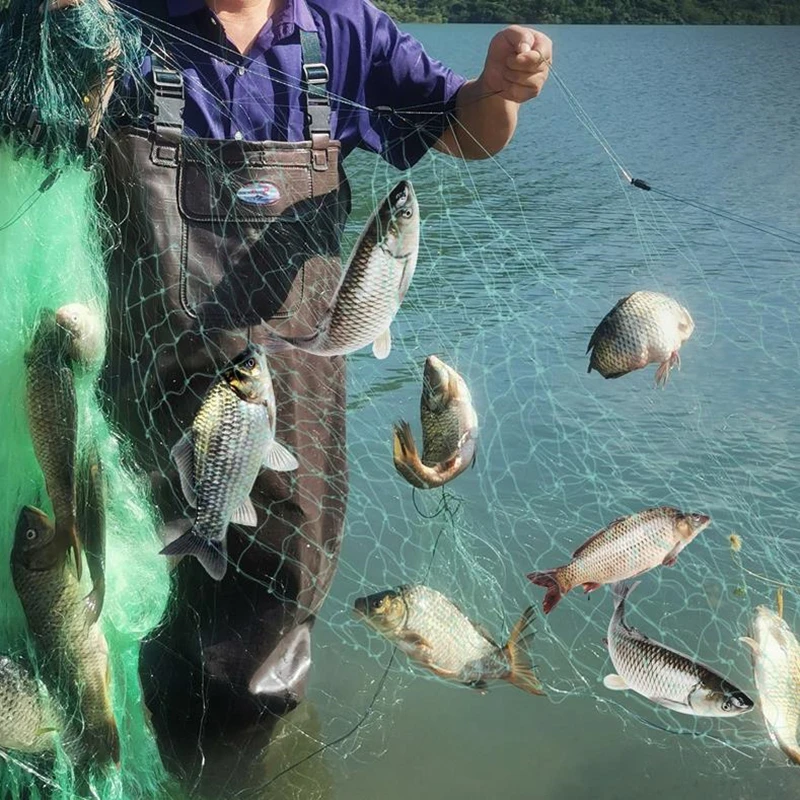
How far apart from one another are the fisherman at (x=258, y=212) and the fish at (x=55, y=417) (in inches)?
10.7

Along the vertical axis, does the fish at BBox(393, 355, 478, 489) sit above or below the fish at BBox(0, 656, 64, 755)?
above

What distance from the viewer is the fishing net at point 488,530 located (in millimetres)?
3018

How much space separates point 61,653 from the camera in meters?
2.94

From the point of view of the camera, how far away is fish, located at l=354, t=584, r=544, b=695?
2939 millimetres

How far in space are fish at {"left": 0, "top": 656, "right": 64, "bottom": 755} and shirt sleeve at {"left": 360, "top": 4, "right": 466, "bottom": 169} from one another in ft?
5.39

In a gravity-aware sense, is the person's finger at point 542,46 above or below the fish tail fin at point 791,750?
above

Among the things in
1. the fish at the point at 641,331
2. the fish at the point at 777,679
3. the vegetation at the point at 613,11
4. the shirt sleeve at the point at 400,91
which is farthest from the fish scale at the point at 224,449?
the vegetation at the point at 613,11

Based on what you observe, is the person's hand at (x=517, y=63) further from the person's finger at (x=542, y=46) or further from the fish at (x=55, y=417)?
the fish at (x=55, y=417)

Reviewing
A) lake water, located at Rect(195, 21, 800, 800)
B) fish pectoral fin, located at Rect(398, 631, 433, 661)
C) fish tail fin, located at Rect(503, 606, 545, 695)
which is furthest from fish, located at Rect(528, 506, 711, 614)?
lake water, located at Rect(195, 21, 800, 800)

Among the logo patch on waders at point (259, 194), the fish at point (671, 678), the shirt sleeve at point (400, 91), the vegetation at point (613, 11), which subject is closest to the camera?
the fish at point (671, 678)

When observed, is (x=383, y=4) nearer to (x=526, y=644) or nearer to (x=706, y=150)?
(x=706, y=150)

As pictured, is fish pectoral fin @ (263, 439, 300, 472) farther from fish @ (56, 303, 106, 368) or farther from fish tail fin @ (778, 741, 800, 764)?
fish tail fin @ (778, 741, 800, 764)

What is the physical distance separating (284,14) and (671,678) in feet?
6.29

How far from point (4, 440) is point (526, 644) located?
1.41 metres
